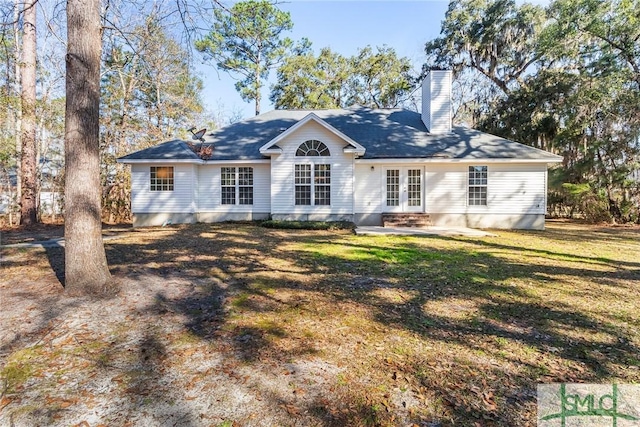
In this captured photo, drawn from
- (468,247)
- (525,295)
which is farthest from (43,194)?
(525,295)

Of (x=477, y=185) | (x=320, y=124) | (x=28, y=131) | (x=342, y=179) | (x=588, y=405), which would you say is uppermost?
(x=320, y=124)

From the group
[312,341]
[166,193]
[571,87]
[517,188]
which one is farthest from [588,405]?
[571,87]

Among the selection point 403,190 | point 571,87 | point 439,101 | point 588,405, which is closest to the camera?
point 588,405

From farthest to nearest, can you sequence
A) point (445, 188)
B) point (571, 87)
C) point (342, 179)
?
1. point (571, 87)
2. point (445, 188)
3. point (342, 179)

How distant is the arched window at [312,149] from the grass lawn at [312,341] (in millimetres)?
7231

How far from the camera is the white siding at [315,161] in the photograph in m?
12.9

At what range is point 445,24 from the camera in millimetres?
21453

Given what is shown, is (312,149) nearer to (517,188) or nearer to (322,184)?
(322,184)

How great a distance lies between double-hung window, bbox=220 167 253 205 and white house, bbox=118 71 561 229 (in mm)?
42

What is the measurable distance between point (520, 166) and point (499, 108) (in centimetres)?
853

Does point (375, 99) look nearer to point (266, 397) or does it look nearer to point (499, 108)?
point (499, 108)

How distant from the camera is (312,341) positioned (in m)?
3.28

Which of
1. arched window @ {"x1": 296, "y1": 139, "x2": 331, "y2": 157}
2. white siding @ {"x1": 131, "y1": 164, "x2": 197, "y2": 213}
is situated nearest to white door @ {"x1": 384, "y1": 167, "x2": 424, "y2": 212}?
arched window @ {"x1": 296, "y1": 139, "x2": 331, "y2": 157}

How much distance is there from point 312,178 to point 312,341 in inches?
399
